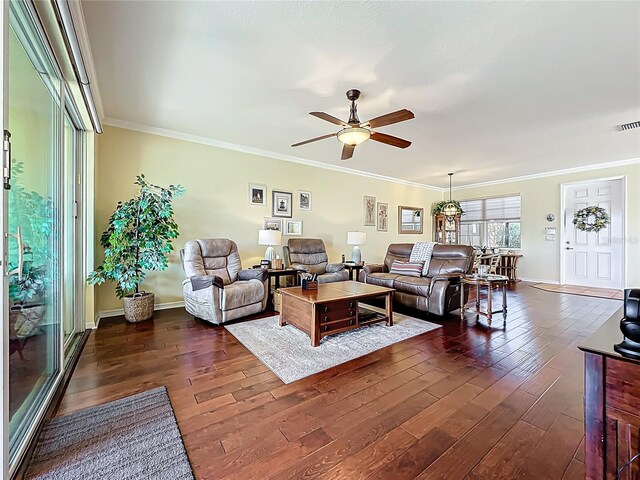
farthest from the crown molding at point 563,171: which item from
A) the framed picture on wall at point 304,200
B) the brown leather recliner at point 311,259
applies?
the brown leather recliner at point 311,259

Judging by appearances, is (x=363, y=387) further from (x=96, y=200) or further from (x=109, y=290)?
(x=96, y=200)

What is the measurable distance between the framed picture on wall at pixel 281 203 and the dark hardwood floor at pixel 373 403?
259cm

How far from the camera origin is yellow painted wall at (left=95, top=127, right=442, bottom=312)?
145 inches

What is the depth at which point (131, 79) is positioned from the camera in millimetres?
2713

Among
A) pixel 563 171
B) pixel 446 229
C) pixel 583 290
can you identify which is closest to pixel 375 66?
pixel 563 171

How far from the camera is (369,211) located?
261 inches

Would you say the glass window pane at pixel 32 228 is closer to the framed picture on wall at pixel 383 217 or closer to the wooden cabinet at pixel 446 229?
the framed picture on wall at pixel 383 217

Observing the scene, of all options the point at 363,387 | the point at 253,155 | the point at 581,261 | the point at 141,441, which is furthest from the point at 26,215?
the point at 581,261

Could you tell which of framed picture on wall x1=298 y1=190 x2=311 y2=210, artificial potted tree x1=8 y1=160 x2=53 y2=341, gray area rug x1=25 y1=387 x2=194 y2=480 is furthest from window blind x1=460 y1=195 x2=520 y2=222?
artificial potted tree x1=8 y1=160 x2=53 y2=341

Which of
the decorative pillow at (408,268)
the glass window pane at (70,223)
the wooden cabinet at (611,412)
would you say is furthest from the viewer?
the decorative pillow at (408,268)

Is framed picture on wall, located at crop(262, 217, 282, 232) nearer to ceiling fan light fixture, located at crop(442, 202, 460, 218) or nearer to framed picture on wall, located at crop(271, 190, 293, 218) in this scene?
framed picture on wall, located at crop(271, 190, 293, 218)

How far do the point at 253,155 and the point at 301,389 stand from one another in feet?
12.9

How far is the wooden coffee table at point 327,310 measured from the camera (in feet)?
9.00

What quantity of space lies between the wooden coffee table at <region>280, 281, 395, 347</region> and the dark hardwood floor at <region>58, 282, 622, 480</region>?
49 cm
